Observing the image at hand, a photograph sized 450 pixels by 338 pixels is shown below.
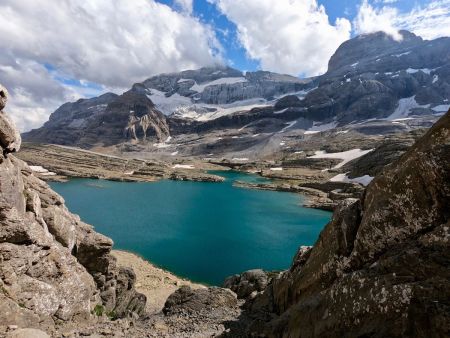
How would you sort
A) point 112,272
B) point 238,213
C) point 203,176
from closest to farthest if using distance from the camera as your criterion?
point 112,272
point 238,213
point 203,176

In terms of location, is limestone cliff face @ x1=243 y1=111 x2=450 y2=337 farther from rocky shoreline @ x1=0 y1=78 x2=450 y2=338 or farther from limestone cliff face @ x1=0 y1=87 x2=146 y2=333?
limestone cliff face @ x1=0 y1=87 x2=146 y2=333

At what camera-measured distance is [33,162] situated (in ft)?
527

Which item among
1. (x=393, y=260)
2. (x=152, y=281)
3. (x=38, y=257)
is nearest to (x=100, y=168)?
(x=152, y=281)

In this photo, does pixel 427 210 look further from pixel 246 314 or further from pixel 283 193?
pixel 283 193

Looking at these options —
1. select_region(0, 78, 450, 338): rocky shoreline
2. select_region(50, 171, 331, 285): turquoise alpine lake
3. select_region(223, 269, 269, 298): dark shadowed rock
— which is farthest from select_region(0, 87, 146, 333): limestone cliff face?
select_region(50, 171, 331, 285): turquoise alpine lake

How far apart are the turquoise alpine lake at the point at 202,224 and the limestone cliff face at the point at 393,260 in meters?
28.9

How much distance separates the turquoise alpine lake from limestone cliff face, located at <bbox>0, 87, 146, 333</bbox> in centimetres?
2045

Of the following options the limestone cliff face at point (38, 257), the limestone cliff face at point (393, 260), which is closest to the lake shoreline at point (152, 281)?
the limestone cliff face at point (38, 257)

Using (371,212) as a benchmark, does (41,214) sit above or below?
below

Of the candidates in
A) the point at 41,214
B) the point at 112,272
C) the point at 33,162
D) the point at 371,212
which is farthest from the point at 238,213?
the point at 33,162

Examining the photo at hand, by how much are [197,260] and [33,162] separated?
472ft

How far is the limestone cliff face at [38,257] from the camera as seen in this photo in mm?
14159

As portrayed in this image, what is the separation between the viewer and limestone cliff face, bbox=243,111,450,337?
7.95 meters

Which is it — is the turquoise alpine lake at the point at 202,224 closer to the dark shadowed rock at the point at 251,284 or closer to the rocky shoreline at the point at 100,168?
the dark shadowed rock at the point at 251,284
